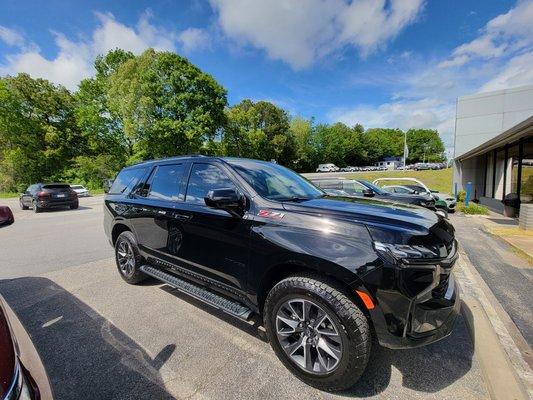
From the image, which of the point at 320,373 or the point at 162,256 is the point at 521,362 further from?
the point at 162,256

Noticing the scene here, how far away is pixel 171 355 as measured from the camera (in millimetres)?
2789

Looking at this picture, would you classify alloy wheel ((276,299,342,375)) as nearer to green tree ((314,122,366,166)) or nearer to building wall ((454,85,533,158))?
building wall ((454,85,533,158))

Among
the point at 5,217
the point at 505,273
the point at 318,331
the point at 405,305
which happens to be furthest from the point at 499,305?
the point at 5,217

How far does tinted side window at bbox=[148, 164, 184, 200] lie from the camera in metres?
3.73

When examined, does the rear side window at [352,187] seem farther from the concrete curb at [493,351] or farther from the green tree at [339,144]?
the green tree at [339,144]

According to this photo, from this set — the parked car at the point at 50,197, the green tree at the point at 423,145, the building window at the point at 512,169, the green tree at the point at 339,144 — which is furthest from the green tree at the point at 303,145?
the green tree at the point at 423,145

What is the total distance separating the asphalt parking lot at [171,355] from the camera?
7.75ft

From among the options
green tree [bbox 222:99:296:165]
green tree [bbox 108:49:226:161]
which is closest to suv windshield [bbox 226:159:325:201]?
green tree [bbox 108:49:226:161]

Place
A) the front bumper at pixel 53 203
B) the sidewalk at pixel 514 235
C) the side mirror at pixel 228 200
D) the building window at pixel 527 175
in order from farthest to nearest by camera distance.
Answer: the front bumper at pixel 53 203 → the building window at pixel 527 175 → the sidewalk at pixel 514 235 → the side mirror at pixel 228 200

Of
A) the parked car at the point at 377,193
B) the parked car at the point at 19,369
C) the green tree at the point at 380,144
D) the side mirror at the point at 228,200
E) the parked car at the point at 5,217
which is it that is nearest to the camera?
the parked car at the point at 19,369

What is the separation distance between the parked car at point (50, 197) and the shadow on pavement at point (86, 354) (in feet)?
45.3

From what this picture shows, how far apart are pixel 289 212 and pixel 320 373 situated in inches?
51.6

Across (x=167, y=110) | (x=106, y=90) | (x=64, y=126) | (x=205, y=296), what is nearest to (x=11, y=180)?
(x=64, y=126)

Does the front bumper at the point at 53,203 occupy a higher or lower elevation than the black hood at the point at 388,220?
lower
